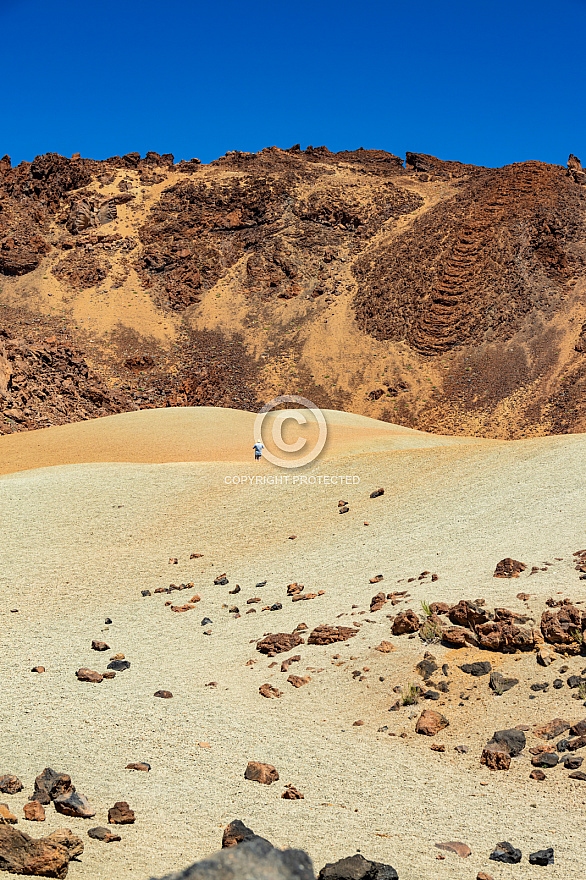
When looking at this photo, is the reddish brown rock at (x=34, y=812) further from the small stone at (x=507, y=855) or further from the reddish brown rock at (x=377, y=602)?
the reddish brown rock at (x=377, y=602)

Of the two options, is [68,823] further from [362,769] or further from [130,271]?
[130,271]

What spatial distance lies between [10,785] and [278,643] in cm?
378

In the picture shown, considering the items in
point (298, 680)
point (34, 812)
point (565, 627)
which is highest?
point (565, 627)

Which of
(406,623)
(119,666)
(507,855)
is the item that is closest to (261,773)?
(507,855)

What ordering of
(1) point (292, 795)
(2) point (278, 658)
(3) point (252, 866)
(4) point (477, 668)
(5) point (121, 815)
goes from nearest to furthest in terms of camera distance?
1. (3) point (252, 866)
2. (5) point (121, 815)
3. (1) point (292, 795)
4. (4) point (477, 668)
5. (2) point (278, 658)

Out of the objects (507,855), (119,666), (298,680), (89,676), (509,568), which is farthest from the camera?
(509,568)

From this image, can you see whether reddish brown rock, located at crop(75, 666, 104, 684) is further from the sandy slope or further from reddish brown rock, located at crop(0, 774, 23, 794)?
reddish brown rock, located at crop(0, 774, 23, 794)

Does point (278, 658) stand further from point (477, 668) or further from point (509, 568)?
point (509, 568)

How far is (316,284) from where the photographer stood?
57062 mm

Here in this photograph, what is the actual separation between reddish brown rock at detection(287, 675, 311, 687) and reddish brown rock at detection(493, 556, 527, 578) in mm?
3054

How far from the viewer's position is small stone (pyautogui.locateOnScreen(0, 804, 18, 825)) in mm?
4708

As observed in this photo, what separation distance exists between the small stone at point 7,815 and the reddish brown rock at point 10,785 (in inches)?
19.0

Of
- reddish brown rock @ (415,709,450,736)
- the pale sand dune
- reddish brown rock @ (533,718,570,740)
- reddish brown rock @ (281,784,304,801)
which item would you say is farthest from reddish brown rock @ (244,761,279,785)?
the pale sand dune

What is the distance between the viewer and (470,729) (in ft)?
19.8
